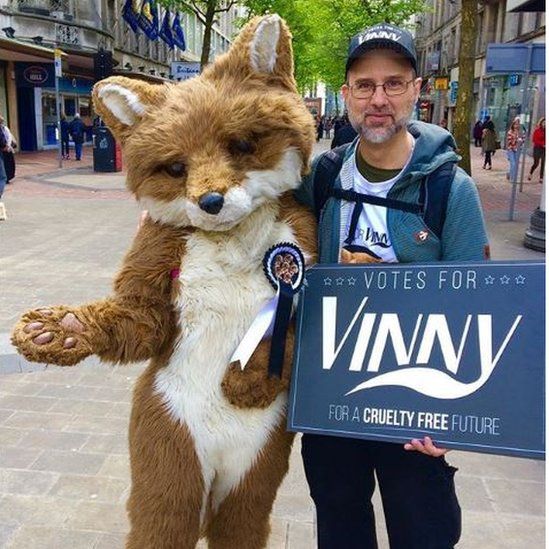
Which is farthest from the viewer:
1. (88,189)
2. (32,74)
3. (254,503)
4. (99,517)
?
(32,74)

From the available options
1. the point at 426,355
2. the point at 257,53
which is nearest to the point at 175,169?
the point at 257,53

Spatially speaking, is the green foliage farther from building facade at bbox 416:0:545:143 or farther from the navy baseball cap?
the navy baseball cap

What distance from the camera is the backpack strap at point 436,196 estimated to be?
1.91m

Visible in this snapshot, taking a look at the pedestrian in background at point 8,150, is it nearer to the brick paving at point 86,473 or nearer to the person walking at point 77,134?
the brick paving at point 86,473

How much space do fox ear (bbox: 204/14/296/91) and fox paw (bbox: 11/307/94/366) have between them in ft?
2.83

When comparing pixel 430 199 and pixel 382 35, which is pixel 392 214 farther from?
pixel 382 35

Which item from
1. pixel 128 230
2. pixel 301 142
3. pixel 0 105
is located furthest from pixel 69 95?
pixel 301 142

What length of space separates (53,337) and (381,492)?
115cm

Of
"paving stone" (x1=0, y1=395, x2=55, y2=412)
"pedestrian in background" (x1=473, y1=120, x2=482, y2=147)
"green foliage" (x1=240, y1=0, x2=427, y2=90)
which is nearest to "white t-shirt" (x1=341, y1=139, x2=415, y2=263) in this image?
"paving stone" (x1=0, y1=395, x2=55, y2=412)

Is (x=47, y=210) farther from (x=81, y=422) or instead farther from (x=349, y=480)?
(x=349, y=480)

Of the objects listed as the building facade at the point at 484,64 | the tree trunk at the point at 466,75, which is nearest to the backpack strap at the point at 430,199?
the building facade at the point at 484,64

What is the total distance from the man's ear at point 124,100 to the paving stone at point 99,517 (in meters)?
1.85

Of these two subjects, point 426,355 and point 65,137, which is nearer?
point 426,355

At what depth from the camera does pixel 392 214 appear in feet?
6.39
